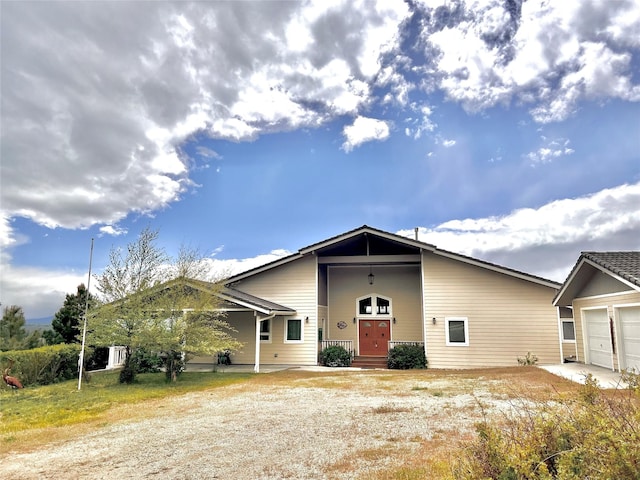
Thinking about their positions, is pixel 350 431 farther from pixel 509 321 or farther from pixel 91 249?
pixel 509 321

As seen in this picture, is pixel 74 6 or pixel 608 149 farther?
pixel 608 149

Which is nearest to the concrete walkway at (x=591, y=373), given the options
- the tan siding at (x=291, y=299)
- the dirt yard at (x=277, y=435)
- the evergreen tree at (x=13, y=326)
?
the dirt yard at (x=277, y=435)

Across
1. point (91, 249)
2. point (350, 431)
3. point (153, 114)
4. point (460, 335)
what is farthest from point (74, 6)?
point (460, 335)

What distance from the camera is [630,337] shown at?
11.3 meters

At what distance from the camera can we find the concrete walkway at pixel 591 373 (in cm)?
997

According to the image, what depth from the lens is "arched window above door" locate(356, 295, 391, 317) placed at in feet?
63.3

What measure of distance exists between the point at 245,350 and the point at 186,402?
8581mm

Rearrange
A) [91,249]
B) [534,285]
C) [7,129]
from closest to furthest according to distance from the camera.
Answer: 1. [7,129]
2. [91,249]
3. [534,285]

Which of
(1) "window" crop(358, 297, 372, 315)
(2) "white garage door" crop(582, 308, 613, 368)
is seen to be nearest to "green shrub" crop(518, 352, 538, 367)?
(2) "white garage door" crop(582, 308, 613, 368)

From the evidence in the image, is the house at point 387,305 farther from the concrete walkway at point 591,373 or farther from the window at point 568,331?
the concrete walkway at point 591,373

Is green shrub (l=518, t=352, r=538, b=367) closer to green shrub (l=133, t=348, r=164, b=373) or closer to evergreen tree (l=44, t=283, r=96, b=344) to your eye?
green shrub (l=133, t=348, r=164, b=373)

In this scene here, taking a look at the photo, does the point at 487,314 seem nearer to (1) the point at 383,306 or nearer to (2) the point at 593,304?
(2) the point at 593,304

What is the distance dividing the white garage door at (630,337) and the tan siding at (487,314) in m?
4.75

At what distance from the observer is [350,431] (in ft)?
21.3
